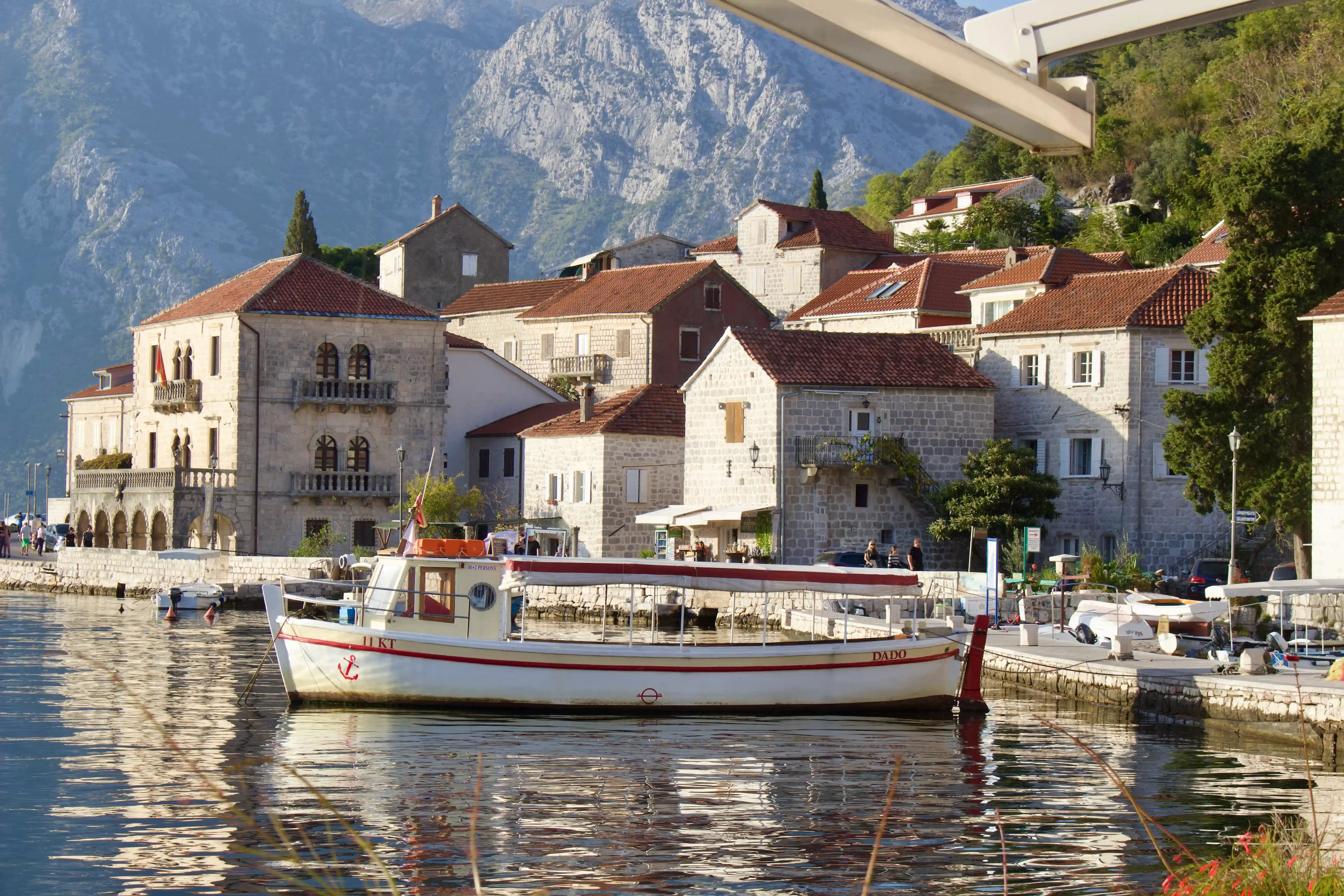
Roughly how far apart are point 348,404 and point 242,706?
32502 mm

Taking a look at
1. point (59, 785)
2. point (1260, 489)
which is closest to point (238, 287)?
point (1260, 489)

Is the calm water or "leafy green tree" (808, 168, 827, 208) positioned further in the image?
"leafy green tree" (808, 168, 827, 208)

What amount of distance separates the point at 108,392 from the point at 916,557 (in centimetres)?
5447

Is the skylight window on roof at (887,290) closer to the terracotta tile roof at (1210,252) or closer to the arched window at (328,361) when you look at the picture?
the terracotta tile roof at (1210,252)

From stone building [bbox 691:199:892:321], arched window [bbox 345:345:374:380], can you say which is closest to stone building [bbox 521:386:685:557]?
arched window [bbox 345:345:374:380]

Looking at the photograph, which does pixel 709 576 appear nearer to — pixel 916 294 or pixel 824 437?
pixel 824 437

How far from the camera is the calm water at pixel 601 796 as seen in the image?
13953 mm

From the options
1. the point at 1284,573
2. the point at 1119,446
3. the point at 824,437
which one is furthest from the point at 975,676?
the point at 1119,446

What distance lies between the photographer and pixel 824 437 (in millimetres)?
Answer: 45156

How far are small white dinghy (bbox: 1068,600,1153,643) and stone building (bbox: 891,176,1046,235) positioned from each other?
161ft

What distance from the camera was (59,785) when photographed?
59.3ft

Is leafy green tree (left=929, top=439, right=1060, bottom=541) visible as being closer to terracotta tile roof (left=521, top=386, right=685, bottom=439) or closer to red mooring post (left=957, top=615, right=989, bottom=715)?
terracotta tile roof (left=521, top=386, right=685, bottom=439)

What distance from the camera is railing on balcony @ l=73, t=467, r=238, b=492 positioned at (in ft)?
184

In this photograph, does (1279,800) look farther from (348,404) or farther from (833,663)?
(348,404)
